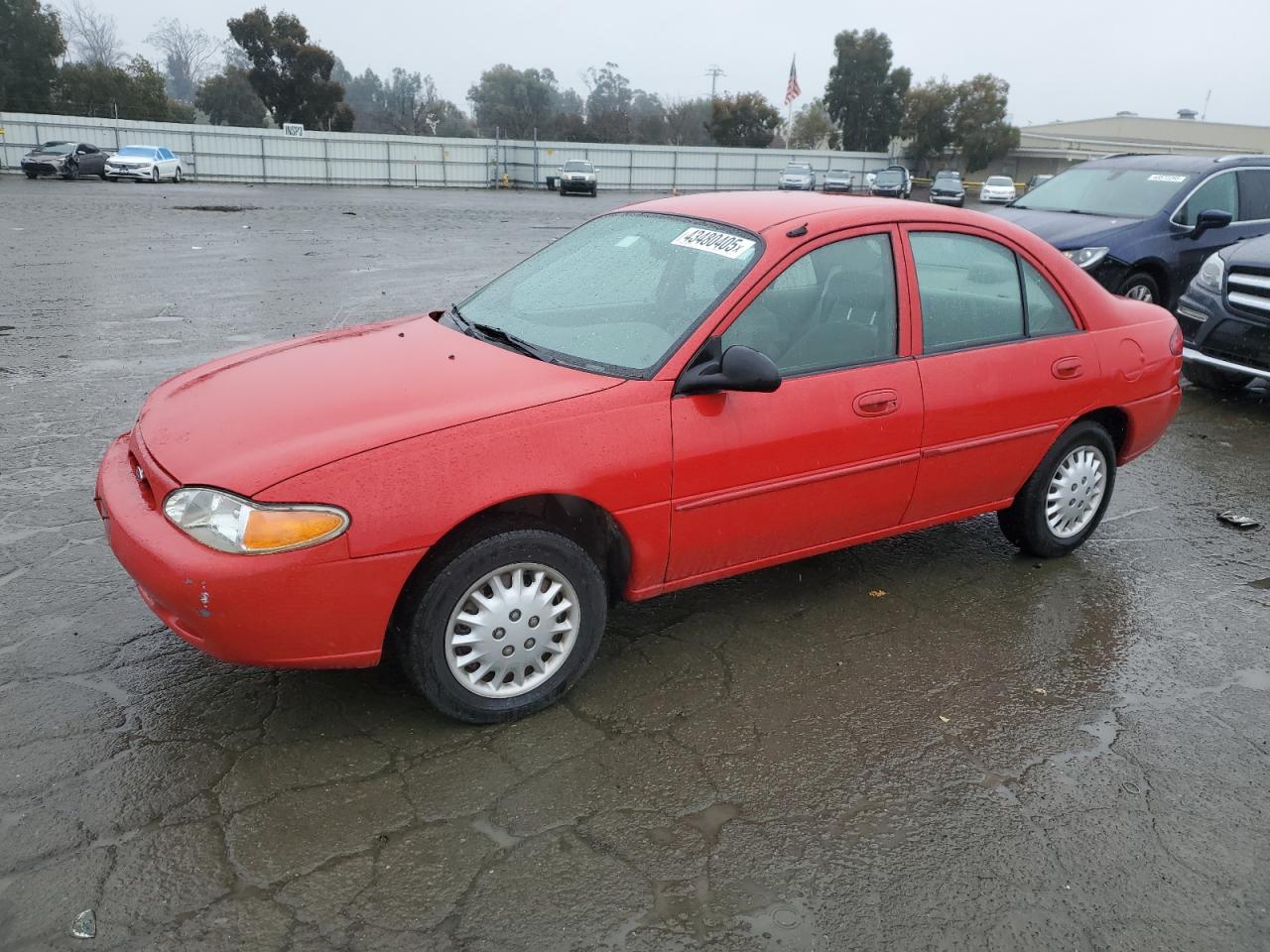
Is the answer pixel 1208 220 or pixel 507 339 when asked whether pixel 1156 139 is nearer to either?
pixel 1208 220

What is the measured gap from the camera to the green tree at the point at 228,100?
62.7 meters

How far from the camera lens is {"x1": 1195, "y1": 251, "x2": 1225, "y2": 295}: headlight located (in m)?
7.91

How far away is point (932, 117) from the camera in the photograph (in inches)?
2645

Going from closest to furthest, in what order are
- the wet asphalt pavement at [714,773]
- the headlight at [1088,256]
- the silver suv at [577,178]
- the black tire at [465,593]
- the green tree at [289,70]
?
the wet asphalt pavement at [714,773] < the black tire at [465,593] < the headlight at [1088,256] < the silver suv at [577,178] < the green tree at [289,70]

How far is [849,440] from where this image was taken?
384 cm

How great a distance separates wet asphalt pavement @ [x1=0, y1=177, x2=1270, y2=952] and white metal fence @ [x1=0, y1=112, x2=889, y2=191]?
1537 inches

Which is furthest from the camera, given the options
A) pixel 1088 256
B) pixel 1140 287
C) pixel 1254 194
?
pixel 1254 194

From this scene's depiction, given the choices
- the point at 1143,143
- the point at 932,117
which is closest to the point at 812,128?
the point at 932,117

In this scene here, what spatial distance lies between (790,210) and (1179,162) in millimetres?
8388

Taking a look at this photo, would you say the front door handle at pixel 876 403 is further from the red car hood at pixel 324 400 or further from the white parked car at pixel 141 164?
the white parked car at pixel 141 164

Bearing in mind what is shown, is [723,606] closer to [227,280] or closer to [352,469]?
[352,469]

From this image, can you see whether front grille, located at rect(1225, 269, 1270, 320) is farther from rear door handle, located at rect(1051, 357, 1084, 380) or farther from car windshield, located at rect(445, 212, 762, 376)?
car windshield, located at rect(445, 212, 762, 376)

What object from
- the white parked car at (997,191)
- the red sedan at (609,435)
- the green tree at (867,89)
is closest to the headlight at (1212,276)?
the red sedan at (609,435)

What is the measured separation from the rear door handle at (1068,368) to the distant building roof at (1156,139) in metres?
70.3
